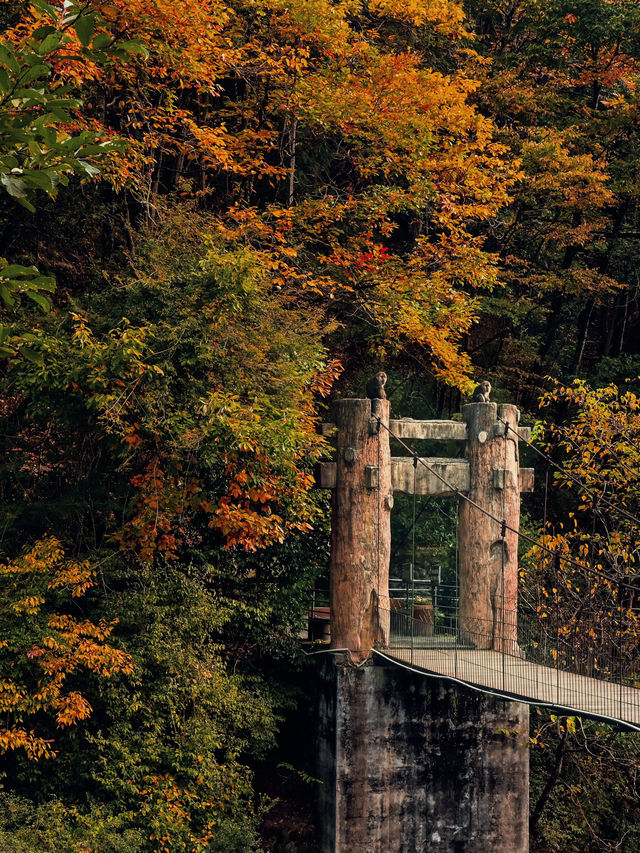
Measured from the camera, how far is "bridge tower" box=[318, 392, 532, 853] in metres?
10.9

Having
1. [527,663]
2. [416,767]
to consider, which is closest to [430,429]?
[527,663]

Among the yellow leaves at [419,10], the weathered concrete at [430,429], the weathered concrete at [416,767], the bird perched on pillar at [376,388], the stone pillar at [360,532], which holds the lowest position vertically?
the weathered concrete at [416,767]

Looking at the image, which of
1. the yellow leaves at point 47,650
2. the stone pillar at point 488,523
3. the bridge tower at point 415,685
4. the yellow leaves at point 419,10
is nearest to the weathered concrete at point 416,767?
the bridge tower at point 415,685

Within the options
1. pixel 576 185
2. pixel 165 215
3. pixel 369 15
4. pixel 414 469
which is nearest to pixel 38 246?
pixel 165 215

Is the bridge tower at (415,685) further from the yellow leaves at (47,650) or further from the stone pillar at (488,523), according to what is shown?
the yellow leaves at (47,650)

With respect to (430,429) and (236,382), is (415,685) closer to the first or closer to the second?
(430,429)

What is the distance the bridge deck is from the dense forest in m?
0.65

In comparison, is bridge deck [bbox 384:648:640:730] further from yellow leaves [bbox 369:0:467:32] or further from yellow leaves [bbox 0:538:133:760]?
yellow leaves [bbox 369:0:467:32]

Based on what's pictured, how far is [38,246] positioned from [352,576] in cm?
643

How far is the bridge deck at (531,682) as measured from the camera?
819cm

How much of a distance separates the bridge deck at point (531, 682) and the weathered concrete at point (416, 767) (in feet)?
1.87

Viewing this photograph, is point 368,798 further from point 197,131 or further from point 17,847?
point 197,131

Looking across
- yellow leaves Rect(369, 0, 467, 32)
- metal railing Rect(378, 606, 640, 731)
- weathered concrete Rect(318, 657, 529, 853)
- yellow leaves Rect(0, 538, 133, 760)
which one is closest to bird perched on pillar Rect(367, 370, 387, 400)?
metal railing Rect(378, 606, 640, 731)

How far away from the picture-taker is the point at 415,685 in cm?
1106
